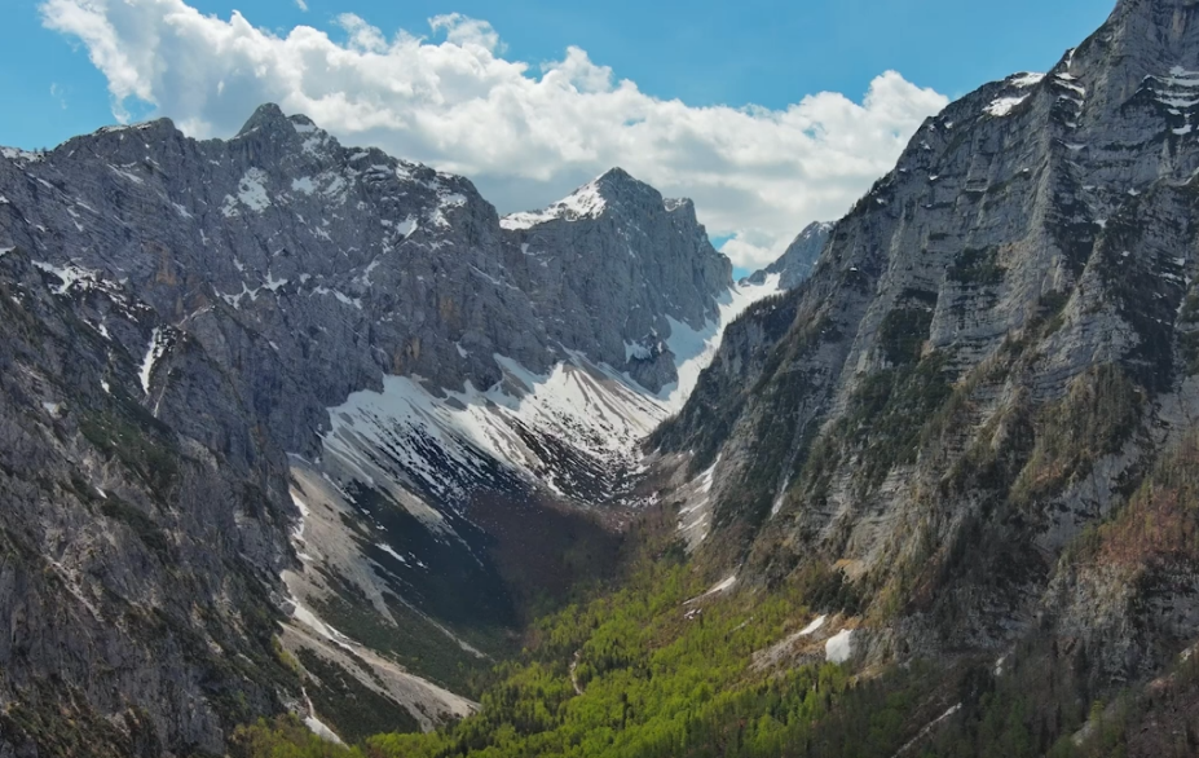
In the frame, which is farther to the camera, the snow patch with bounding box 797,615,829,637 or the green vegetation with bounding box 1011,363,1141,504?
the snow patch with bounding box 797,615,829,637

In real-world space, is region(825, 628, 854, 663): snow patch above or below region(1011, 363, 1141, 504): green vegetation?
below

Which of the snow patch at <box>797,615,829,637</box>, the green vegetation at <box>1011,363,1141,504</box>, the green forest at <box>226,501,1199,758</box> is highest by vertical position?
the green vegetation at <box>1011,363,1141,504</box>

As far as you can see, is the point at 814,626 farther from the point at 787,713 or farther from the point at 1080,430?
the point at 1080,430

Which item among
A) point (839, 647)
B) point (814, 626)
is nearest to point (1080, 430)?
point (839, 647)

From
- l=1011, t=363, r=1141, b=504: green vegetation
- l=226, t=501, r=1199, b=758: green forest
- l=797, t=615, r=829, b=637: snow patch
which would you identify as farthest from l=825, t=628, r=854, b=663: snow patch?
l=1011, t=363, r=1141, b=504: green vegetation

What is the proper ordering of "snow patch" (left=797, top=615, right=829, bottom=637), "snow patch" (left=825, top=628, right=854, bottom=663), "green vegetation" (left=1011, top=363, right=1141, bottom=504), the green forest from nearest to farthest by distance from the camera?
the green forest, "green vegetation" (left=1011, top=363, right=1141, bottom=504), "snow patch" (left=825, top=628, right=854, bottom=663), "snow patch" (left=797, top=615, right=829, bottom=637)

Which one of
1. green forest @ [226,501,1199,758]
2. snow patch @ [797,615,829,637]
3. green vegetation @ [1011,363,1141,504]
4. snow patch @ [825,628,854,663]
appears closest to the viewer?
green forest @ [226,501,1199,758]

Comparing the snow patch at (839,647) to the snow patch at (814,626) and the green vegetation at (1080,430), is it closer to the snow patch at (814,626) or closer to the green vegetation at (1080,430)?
the snow patch at (814,626)

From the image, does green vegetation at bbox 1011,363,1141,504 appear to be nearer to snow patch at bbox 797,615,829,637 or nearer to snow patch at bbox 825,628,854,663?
snow patch at bbox 825,628,854,663

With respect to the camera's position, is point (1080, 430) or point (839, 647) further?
point (839, 647)

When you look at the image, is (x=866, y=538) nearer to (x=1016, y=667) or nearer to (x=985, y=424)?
(x=985, y=424)

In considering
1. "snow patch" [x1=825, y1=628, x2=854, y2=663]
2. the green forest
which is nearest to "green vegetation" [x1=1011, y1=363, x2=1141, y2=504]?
the green forest

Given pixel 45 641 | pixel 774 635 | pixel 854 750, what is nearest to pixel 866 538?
pixel 774 635
